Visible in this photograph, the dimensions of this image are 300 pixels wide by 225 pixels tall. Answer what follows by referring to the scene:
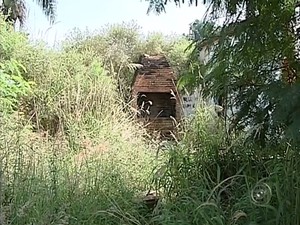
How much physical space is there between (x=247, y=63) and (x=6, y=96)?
3232 mm

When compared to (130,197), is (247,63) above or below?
above

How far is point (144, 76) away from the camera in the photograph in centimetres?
950

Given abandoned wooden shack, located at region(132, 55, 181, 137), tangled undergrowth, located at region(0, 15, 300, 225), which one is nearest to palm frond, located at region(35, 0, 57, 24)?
tangled undergrowth, located at region(0, 15, 300, 225)

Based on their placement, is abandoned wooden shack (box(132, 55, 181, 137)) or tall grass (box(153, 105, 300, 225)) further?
abandoned wooden shack (box(132, 55, 181, 137))

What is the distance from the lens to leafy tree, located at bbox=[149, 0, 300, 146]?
2.44 metres

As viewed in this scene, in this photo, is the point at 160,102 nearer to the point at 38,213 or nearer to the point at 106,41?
the point at 106,41

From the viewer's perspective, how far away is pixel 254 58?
260 centimetres

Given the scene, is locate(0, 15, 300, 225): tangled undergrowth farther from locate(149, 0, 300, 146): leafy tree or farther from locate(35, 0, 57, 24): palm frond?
locate(35, 0, 57, 24): palm frond

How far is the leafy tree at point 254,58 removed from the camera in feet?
8.00

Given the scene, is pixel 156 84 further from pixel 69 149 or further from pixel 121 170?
pixel 121 170

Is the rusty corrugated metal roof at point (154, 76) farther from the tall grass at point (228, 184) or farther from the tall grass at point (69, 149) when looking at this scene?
the tall grass at point (228, 184)

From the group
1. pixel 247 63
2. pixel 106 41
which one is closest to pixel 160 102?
pixel 106 41

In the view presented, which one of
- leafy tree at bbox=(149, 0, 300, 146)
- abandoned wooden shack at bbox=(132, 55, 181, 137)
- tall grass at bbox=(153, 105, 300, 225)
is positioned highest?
leafy tree at bbox=(149, 0, 300, 146)

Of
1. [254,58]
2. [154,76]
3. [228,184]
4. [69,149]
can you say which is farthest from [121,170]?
[154,76]
